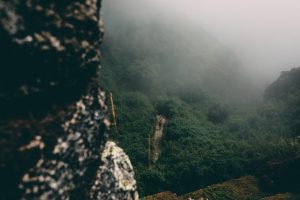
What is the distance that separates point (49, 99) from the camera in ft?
29.2

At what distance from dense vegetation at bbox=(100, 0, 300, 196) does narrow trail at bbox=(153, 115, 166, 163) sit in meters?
1.11

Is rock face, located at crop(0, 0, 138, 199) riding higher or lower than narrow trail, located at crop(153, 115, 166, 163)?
higher

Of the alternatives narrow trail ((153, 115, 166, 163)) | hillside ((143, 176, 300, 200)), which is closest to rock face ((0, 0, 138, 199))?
hillside ((143, 176, 300, 200))

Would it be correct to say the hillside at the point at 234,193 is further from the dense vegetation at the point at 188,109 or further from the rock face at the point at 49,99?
the rock face at the point at 49,99

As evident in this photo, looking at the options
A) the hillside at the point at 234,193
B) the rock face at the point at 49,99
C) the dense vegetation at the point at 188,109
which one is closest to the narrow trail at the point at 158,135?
the dense vegetation at the point at 188,109

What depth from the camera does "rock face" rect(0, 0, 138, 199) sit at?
319 inches

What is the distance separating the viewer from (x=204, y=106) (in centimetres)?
10125

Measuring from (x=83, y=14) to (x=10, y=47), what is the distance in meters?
1.82

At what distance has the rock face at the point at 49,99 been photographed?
26.6 ft

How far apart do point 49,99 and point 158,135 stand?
2736 inches

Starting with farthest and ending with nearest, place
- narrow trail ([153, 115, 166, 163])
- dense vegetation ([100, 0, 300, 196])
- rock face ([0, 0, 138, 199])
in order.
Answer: narrow trail ([153, 115, 166, 163]) < dense vegetation ([100, 0, 300, 196]) < rock face ([0, 0, 138, 199])

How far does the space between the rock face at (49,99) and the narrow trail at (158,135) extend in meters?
57.7

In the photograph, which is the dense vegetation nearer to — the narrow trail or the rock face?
the narrow trail

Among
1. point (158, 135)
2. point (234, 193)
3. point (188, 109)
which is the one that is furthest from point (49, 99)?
point (188, 109)
